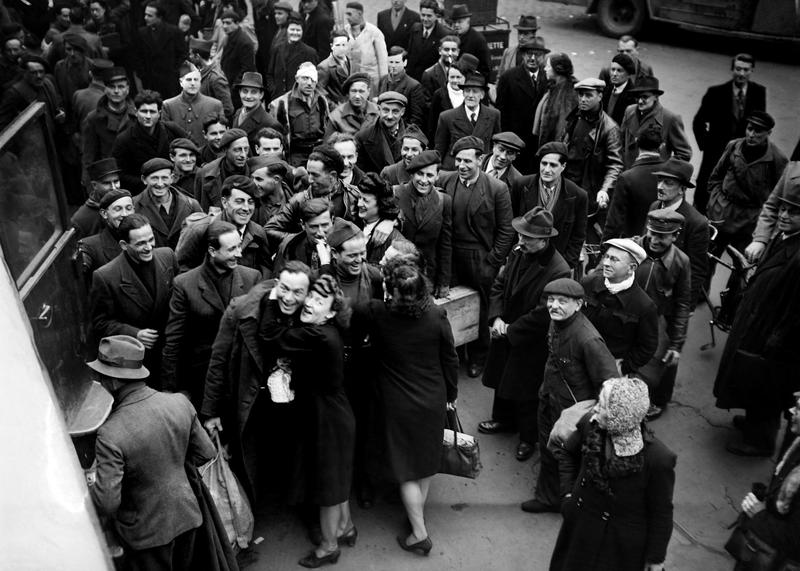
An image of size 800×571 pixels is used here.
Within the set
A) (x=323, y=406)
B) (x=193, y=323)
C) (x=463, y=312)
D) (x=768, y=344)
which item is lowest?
(x=463, y=312)

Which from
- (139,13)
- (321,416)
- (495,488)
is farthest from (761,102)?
(139,13)

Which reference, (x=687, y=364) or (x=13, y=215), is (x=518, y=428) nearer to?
(x=687, y=364)

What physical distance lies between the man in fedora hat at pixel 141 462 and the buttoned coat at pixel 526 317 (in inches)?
96.4

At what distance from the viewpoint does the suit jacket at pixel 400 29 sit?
1110 cm

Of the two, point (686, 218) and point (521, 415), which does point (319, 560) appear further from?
point (686, 218)

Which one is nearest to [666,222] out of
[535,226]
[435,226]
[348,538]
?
[535,226]

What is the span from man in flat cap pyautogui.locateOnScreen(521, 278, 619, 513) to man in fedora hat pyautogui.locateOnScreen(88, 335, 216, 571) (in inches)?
82.5

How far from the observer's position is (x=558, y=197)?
647 centimetres

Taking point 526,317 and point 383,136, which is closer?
point 526,317

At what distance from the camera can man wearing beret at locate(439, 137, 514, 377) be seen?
20.5ft

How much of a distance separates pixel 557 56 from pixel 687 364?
11.7 feet

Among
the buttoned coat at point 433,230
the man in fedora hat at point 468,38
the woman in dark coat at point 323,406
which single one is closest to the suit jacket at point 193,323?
the woman in dark coat at point 323,406

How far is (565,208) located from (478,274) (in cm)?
91

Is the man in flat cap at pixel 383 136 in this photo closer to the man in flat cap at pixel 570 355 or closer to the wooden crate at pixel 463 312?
the wooden crate at pixel 463 312
